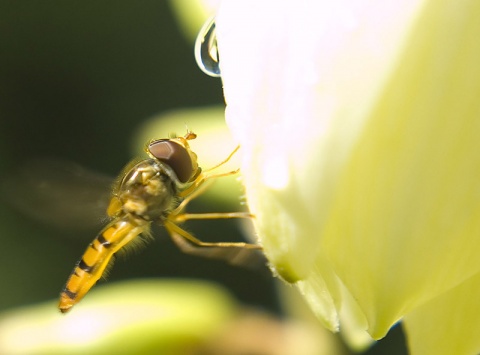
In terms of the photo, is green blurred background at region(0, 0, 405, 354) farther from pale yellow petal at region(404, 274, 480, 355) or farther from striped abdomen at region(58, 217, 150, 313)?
pale yellow petal at region(404, 274, 480, 355)

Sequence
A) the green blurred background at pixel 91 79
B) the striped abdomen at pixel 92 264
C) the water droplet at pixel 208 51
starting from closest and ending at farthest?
the water droplet at pixel 208 51
the striped abdomen at pixel 92 264
the green blurred background at pixel 91 79

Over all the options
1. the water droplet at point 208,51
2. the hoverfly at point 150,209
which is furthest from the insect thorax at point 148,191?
the water droplet at point 208,51

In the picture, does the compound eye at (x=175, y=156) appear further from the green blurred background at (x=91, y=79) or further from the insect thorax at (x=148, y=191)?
the green blurred background at (x=91, y=79)

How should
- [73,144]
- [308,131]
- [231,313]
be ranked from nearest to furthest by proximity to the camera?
[308,131] → [231,313] → [73,144]

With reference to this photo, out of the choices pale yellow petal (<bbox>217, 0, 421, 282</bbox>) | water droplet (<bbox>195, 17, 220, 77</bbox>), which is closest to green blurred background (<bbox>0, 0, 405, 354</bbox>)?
water droplet (<bbox>195, 17, 220, 77</bbox>)

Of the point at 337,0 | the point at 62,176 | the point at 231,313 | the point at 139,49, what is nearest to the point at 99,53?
the point at 139,49

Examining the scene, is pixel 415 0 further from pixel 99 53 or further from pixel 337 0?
pixel 99 53

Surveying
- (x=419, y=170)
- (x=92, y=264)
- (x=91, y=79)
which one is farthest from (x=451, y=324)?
→ (x=91, y=79)
